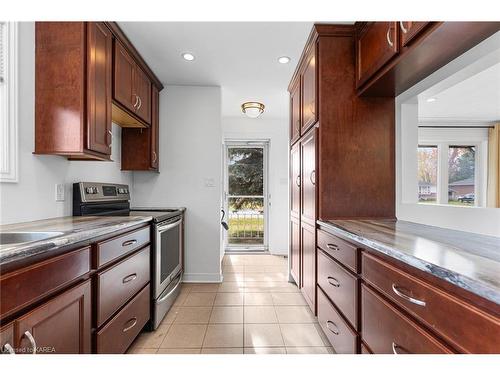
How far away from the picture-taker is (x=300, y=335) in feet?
6.26

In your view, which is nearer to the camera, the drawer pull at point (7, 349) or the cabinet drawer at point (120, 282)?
the drawer pull at point (7, 349)

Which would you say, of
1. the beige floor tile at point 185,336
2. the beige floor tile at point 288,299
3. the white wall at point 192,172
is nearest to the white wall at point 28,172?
the beige floor tile at point 185,336

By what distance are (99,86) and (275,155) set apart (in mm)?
3038

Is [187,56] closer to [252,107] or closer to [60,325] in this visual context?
[252,107]

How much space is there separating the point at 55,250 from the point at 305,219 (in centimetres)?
181

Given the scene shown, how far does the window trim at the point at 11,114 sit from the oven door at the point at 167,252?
97cm

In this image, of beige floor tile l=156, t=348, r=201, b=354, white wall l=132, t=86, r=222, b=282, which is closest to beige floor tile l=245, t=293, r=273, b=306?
white wall l=132, t=86, r=222, b=282

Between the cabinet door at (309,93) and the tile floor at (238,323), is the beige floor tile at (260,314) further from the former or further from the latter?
the cabinet door at (309,93)

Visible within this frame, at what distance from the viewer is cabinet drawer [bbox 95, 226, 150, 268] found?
128cm

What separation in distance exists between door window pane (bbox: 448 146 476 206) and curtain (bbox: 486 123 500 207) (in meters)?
0.08

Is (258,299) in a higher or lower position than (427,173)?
lower

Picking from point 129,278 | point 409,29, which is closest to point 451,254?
point 409,29

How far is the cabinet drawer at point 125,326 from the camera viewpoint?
1.32 m
